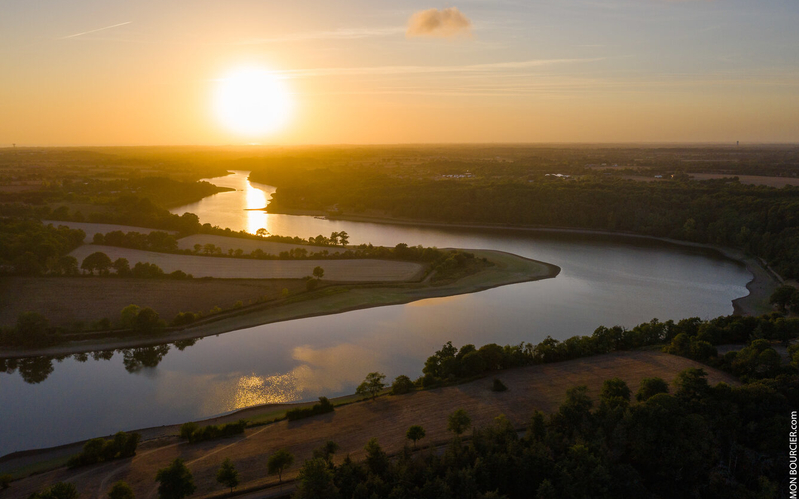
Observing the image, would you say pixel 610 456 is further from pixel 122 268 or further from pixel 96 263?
pixel 96 263

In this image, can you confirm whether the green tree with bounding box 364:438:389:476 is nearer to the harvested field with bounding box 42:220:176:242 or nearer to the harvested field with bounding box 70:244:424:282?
the harvested field with bounding box 70:244:424:282

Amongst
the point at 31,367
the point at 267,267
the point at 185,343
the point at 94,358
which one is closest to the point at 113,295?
the point at 94,358

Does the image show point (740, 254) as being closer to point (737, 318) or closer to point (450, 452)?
point (737, 318)

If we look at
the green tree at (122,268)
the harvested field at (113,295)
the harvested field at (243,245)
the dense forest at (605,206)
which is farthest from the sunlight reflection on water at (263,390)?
the dense forest at (605,206)

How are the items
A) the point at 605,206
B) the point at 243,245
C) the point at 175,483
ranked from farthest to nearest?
the point at 605,206, the point at 243,245, the point at 175,483

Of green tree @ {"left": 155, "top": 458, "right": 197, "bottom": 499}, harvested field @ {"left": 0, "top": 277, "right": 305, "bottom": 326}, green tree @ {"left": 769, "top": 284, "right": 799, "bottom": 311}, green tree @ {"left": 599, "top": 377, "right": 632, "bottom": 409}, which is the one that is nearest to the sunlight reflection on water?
green tree @ {"left": 155, "top": 458, "right": 197, "bottom": 499}
